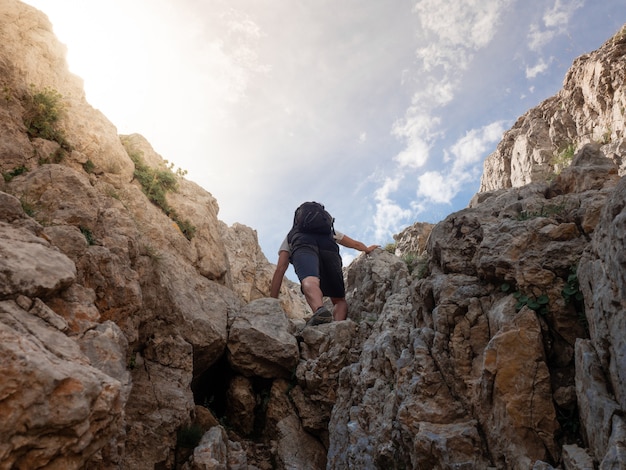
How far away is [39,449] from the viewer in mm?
3738

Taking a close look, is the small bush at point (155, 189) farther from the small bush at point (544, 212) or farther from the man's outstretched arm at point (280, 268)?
the small bush at point (544, 212)

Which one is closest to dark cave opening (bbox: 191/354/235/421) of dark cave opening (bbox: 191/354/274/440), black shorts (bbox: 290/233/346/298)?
dark cave opening (bbox: 191/354/274/440)

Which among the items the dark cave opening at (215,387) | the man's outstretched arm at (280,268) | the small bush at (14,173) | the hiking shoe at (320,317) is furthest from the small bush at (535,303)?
the small bush at (14,173)

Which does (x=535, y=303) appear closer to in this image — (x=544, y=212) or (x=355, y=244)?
(x=544, y=212)

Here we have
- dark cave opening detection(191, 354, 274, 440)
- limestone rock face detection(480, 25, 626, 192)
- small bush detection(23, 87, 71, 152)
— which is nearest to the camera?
dark cave opening detection(191, 354, 274, 440)

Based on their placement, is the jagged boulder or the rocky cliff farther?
the jagged boulder

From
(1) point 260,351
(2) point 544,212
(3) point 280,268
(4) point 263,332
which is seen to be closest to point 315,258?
(3) point 280,268

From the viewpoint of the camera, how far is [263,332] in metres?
9.73

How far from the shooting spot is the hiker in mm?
11453

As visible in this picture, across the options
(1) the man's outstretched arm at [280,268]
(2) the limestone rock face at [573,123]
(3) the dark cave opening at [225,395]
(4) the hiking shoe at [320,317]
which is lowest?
(3) the dark cave opening at [225,395]

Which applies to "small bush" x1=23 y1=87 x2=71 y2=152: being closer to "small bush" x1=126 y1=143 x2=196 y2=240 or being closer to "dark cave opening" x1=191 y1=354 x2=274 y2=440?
"small bush" x1=126 y1=143 x2=196 y2=240

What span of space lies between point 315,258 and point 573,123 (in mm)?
15396

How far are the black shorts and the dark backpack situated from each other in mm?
214

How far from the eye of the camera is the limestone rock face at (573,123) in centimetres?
1430
